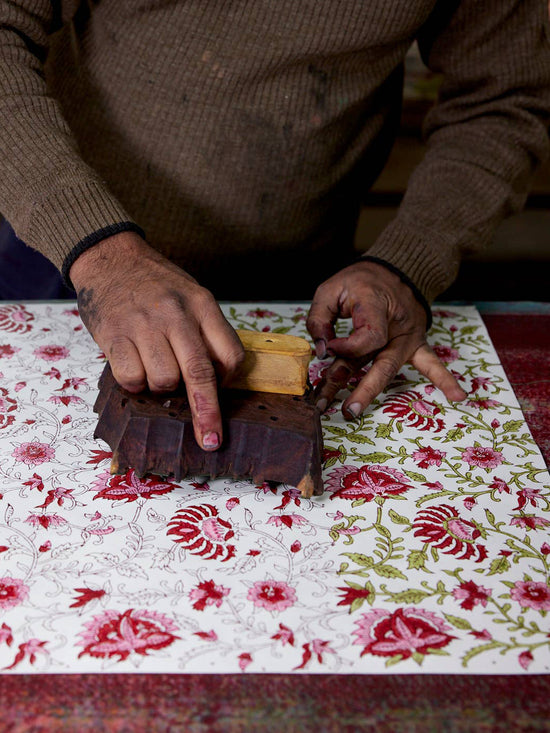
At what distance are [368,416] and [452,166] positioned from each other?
0.63m

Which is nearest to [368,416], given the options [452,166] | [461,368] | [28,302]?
[461,368]

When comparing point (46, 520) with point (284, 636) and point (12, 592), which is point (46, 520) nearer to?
point (12, 592)

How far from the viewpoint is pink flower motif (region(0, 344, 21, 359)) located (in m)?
1.17

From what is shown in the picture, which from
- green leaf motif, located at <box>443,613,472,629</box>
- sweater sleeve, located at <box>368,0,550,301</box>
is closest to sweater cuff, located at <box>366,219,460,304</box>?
sweater sleeve, located at <box>368,0,550,301</box>

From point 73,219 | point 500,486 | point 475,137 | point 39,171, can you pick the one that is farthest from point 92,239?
point 475,137

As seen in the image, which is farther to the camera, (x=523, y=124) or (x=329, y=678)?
(x=523, y=124)

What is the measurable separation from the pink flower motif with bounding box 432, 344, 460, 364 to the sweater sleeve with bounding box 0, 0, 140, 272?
611 mm

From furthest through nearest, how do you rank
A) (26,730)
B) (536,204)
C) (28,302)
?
1. (536,204)
2. (28,302)
3. (26,730)

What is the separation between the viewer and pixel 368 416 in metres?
1.08

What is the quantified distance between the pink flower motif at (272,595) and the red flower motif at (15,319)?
0.73 m

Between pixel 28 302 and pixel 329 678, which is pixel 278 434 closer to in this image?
pixel 329 678

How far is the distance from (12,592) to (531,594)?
0.59 meters

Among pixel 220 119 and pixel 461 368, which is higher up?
pixel 220 119

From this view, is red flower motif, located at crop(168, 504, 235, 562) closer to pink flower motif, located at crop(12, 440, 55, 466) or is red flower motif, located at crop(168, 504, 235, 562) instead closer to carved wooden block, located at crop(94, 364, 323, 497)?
carved wooden block, located at crop(94, 364, 323, 497)
